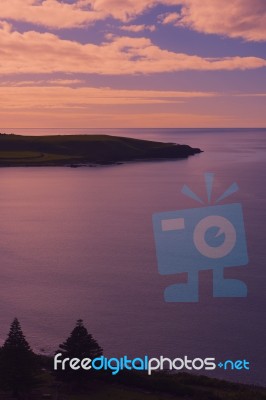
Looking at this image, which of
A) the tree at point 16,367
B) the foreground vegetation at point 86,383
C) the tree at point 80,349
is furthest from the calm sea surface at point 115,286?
the tree at point 16,367

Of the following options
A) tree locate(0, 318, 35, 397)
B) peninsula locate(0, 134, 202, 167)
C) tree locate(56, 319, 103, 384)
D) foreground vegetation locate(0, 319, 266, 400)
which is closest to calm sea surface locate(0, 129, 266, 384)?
foreground vegetation locate(0, 319, 266, 400)

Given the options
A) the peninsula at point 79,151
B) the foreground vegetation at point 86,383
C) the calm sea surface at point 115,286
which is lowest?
the foreground vegetation at point 86,383

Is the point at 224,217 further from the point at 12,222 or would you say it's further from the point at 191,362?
the point at 191,362

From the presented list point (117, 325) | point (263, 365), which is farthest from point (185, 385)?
point (117, 325)

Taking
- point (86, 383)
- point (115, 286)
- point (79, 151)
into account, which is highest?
point (79, 151)

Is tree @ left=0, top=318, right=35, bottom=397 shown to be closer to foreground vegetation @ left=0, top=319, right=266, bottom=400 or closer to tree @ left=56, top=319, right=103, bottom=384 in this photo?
foreground vegetation @ left=0, top=319, right=266, bottom=400

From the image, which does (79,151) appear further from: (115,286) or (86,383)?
(86,383)

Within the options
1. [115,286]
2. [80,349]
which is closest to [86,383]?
[80,349]

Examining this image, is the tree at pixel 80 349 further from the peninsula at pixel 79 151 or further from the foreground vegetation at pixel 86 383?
the peninsula at pixel 79 151
